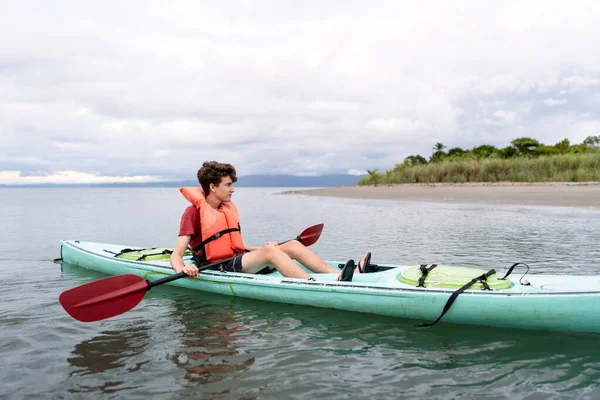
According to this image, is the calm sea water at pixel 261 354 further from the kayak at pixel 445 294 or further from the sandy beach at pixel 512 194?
the sandy beach at pixel 512 194

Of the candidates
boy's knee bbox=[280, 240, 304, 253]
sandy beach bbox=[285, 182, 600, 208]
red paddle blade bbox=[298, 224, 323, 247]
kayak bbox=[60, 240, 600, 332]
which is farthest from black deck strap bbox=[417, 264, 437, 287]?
sandy beach bbox=[285, 182, 600, 208]

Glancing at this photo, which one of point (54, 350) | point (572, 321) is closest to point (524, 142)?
point (572, 321)

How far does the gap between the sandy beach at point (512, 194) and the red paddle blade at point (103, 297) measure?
13.4m

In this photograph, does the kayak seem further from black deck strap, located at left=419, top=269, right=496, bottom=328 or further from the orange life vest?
the orange life vest

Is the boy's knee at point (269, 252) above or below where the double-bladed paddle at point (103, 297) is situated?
above

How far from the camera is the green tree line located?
20156 millimetres

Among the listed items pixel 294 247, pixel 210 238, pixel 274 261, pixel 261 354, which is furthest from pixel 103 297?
pixel 294 247

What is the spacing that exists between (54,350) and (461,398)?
303cm

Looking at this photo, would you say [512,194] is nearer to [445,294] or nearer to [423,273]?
[423,273]

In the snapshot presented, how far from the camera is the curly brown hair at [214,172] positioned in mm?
4922

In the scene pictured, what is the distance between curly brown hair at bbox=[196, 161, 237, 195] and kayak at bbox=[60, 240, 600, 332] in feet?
3.37

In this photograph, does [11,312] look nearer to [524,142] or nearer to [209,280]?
[209,280]

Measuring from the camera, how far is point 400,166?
100 ft

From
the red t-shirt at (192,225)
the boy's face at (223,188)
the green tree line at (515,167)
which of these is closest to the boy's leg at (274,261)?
the red t-shirt at (192,225)
